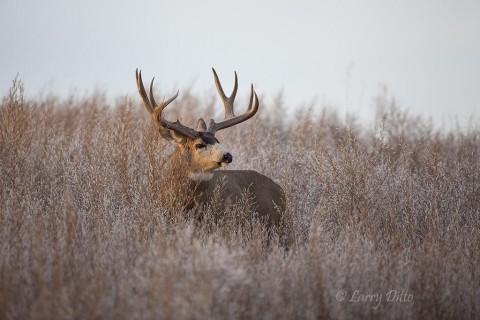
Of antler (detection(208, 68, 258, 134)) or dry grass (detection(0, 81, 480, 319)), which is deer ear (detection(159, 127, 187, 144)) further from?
antler (detection(208, 68, 258, 134))

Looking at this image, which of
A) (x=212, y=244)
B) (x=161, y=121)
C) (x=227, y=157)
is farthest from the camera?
(x=161, y=121)

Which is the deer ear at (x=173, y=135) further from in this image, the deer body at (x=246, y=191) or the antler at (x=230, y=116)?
the deer body at (x=246, y=191)

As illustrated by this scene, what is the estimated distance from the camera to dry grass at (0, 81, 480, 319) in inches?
140

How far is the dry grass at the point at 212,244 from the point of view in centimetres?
355

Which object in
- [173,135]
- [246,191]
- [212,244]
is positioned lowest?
[212,244]

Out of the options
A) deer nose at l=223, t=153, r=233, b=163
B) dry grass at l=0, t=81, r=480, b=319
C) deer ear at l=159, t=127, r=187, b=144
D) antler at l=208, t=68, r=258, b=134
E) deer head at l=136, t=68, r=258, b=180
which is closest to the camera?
dry grass at l=0, t=81, r=480, b=319

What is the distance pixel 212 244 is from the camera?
4500 millimetres

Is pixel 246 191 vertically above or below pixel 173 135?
below

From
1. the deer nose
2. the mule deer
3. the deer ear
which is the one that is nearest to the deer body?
the mule deer

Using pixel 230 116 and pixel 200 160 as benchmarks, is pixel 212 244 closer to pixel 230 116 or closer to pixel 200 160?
pixel 200 160

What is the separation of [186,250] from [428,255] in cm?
193

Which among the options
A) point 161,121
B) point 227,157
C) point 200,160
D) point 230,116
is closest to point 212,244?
point 227,157

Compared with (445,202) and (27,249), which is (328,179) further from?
(27,249)

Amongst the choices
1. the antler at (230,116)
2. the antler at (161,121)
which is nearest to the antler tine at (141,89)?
the antler at (161,121)
